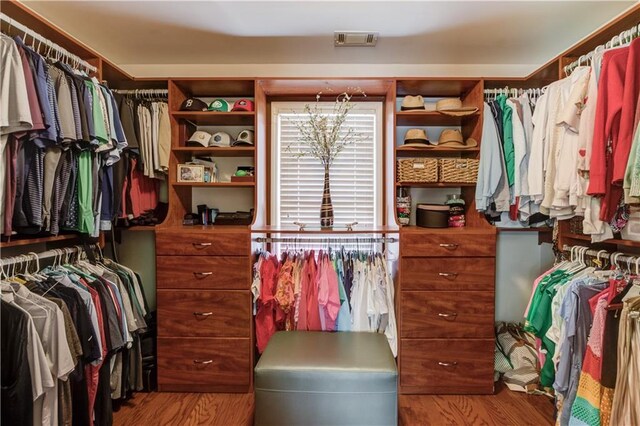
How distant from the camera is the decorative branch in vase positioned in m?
2.30

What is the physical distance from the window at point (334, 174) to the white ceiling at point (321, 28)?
17.1 inches

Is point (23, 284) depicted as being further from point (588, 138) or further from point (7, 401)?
point (588, 138)

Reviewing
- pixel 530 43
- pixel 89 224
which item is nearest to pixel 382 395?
pixel 89 224

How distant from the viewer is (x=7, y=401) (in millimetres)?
1223

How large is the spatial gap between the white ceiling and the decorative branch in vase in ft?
1.06

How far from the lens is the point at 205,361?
6.72 ft

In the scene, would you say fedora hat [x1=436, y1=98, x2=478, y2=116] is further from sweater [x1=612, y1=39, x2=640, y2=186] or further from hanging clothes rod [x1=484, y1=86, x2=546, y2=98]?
sweater [x1=612, y1=39, x2=640, y2=186]

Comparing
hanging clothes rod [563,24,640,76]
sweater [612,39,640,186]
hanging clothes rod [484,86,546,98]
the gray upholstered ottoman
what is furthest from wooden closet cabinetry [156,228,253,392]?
hanging clothes rod [563,24,640,76]

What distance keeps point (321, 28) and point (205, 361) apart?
2.24m

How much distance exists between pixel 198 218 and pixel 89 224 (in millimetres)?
817

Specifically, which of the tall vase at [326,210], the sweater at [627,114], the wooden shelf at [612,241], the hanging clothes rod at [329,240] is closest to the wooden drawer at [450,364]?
the hanging clothes rod at [329,240]

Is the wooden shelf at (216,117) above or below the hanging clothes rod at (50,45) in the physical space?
below

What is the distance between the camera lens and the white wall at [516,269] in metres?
2.57

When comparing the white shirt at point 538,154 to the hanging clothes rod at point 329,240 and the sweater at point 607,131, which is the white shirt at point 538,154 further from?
the hanging clothes rod at point 329,240
